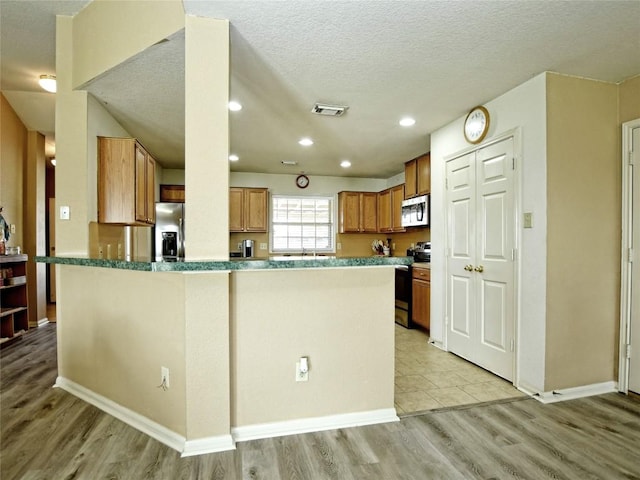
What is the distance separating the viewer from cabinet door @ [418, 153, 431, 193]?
4.43m

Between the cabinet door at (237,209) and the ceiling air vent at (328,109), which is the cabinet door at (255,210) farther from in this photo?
the ceiling air vent at (328,109)

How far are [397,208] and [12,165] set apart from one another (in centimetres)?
525

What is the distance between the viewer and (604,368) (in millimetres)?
2623

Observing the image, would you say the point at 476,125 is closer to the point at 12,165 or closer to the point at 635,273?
the point at 635,273

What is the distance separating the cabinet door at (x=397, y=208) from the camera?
17.9 ft

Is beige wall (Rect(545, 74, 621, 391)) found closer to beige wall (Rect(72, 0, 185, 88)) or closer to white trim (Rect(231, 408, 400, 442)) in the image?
white trim (Rect(231, 408, 400, 442))

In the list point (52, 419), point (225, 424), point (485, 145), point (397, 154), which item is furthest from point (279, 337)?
point (397, 154)

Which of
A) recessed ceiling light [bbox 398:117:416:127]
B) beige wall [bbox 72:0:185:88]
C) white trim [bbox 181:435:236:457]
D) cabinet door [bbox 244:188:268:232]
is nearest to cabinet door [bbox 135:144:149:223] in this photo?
beige wall [bbox 72:0:185:88]

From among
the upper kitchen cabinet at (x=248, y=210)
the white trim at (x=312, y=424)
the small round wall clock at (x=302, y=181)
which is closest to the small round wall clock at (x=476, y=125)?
the white trim at (x=312, y=424)

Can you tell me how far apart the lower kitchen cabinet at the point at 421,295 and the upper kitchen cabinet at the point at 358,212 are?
6.13ft

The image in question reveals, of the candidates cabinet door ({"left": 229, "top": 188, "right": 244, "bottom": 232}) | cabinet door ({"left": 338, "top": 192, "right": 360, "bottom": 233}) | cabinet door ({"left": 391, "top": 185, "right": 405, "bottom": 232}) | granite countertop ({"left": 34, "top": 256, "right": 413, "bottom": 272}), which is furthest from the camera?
cabinet door ({"left": 338, "top": 192, "right": 360, "bottom": 233})

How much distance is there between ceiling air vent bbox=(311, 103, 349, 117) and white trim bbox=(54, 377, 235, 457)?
8.76 ft

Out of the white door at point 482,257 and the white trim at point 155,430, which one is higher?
the white door at point 482,257

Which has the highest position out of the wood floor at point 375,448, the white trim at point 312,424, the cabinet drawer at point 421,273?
the cabinet drawer at point 421,273
